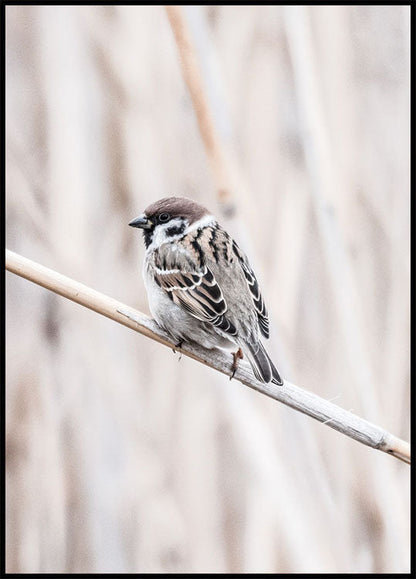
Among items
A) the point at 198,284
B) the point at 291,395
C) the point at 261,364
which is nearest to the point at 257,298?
the point at 198,284

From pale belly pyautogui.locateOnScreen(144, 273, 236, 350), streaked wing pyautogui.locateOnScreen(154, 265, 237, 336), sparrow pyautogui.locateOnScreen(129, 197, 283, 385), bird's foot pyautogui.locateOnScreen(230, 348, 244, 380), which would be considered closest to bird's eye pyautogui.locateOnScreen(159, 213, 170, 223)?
sparrow pyautogui.locateOnScreen(129, 197, 283, 385)

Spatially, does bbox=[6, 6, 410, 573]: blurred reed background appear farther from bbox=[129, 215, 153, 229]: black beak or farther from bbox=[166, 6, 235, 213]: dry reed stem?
bbox=[166, 6, 235, 213]: dry reed stem

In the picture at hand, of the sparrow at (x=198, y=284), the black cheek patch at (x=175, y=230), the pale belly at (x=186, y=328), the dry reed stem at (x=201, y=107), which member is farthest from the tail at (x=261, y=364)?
the black cheek patch at (x=175, y=230)

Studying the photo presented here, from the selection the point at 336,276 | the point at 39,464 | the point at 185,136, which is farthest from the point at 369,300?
the point at 39,464

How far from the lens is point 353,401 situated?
239 centimetres

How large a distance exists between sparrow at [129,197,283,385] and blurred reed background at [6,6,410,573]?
0.78ft

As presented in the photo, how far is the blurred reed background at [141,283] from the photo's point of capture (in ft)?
7.21

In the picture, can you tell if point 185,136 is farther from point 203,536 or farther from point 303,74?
point 203,536

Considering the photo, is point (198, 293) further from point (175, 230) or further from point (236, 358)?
point (175, 230)

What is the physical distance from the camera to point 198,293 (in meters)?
1.80

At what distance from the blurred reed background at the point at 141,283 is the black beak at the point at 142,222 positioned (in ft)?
0.89

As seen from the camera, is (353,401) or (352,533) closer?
(352,533)

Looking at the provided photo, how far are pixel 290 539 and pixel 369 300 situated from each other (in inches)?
38.3

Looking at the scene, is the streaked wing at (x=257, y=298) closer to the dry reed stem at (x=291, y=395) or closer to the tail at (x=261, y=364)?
the tail at (x=261, y=364)
